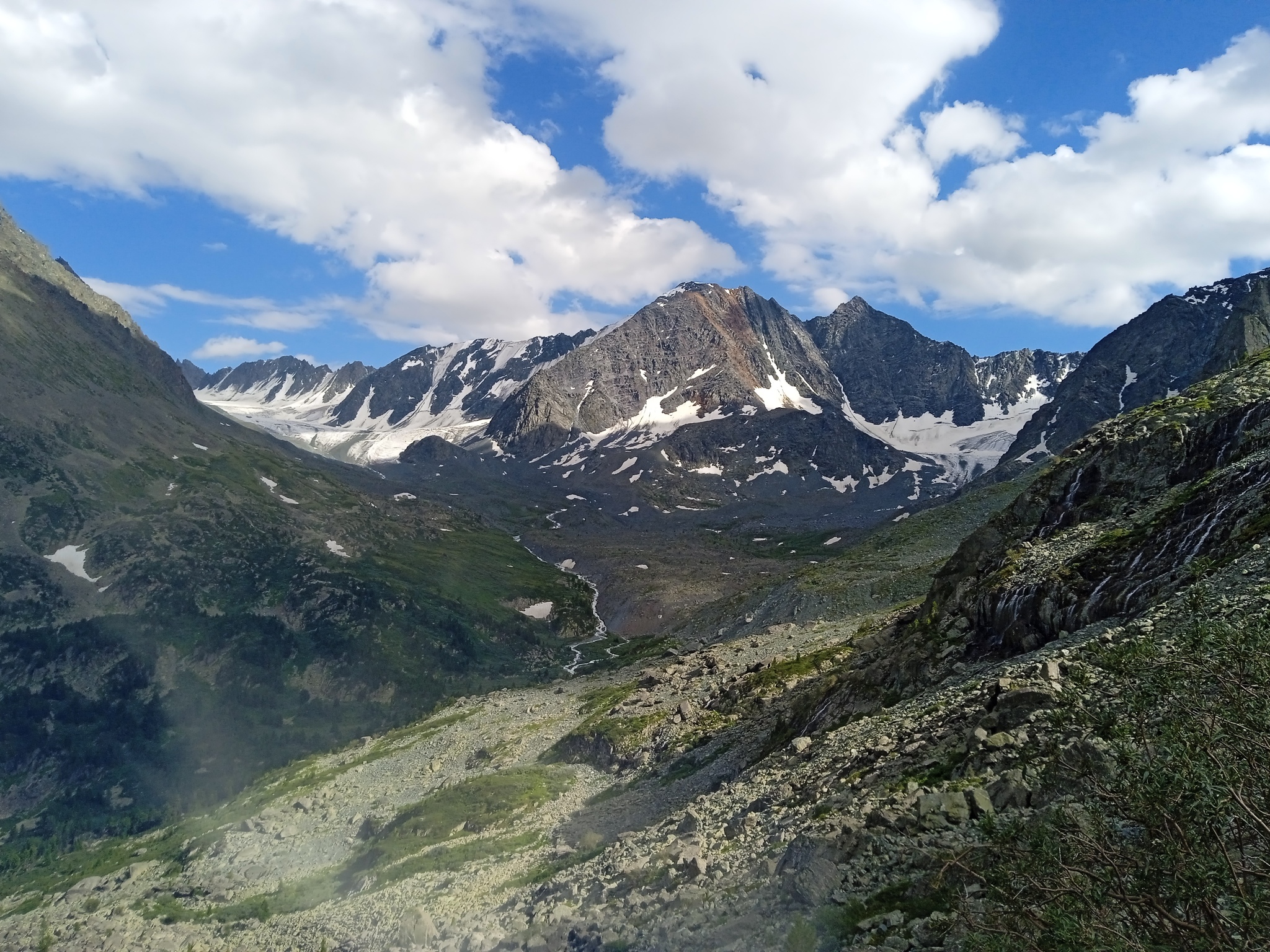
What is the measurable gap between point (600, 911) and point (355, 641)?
15037 cm

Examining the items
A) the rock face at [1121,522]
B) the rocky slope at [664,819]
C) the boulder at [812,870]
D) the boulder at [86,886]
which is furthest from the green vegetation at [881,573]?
the boulder at [86,886]

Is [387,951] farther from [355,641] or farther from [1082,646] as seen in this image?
[355,641]

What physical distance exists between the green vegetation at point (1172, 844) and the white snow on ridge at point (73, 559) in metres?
207

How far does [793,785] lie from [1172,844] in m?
22.4

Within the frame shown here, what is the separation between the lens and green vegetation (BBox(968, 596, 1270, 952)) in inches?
371

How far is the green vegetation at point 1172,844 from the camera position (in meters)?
9.41

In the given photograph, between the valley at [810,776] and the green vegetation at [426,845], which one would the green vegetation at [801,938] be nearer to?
the valley at [810,776]

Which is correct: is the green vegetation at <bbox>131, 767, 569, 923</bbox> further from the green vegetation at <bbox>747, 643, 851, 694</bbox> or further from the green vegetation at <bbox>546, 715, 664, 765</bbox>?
the green vegetation at <bbox>747, 643, 851, 694</bbox>

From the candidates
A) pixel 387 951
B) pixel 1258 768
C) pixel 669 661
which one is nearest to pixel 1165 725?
pixel 1258 768

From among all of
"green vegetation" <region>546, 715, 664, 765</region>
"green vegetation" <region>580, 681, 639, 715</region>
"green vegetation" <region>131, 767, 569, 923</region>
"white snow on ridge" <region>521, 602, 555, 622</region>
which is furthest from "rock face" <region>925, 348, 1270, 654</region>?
"white snow on ridge" <region>521, 602, 555, 622</region>

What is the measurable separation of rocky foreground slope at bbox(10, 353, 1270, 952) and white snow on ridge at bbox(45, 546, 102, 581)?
11378 cm

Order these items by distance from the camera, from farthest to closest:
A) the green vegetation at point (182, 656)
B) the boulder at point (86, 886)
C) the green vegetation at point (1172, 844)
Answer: the green vegetation at point (182, 656), the boulder at point (86, 886), the green vegetation at point (1172, 844)

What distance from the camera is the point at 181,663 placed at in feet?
506

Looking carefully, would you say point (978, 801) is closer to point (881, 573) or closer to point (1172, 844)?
point (1172, 844)
